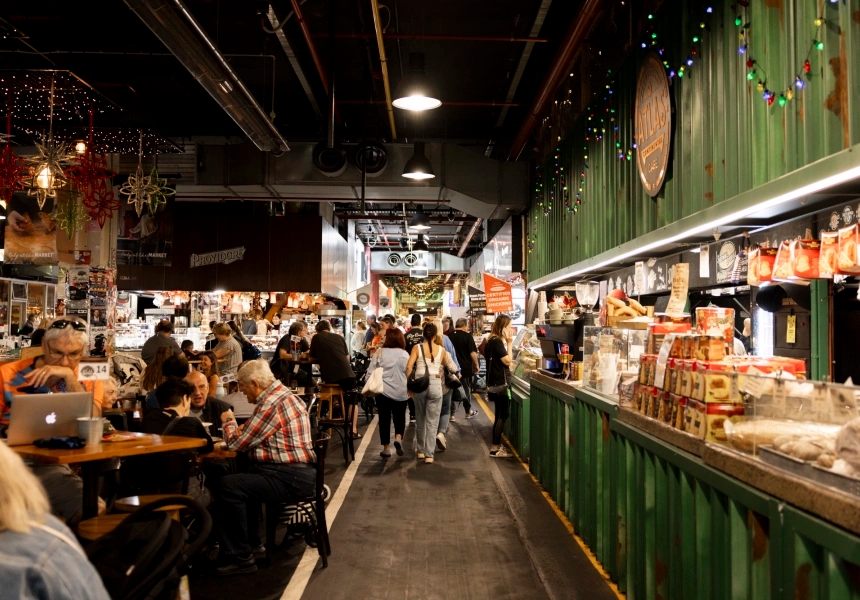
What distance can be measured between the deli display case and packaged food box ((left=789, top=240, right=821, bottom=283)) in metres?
5.57

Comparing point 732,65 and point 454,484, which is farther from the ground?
point 732,65

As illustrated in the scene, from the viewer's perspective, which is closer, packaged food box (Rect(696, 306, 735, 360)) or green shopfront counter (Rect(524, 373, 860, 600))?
green shopfront counter (Rect(524, 373, 860, 600))

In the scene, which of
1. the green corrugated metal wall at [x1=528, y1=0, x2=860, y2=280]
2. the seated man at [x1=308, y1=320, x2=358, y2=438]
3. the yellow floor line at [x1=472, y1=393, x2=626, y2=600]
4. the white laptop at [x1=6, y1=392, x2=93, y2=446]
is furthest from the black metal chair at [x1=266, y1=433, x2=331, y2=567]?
the seated man at [x1=308, y1=320, x2=358, y2=438]

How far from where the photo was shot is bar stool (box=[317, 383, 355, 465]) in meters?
8.74

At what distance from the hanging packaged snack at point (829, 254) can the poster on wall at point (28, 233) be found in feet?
30.2

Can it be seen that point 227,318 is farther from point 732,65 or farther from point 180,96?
point 732,65

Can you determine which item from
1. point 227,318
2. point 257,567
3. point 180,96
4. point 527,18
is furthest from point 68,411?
point 227,318

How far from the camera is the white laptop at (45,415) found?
425 cm

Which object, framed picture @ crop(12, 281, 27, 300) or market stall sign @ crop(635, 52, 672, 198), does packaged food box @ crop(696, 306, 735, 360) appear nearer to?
market stall sign @ crop(635, 52, 672, 198)

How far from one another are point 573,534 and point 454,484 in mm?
2065

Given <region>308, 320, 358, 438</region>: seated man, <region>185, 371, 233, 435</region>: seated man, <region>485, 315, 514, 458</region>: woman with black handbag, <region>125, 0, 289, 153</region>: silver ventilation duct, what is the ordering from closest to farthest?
<region>125, 0, 289, 153</region>: silver ventilation duct, <region>185, 371, 233, 435</region>: seated man, <region>485, 315, 514, 458</region>: woman with black handbag, <region>308, 320, 358, 438</region>: seated man

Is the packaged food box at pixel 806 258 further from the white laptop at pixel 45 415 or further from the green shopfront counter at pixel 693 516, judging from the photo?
the white laptop at pixel 45 415

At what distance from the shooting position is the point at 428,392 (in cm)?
916

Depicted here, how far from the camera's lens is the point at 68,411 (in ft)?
14.4
